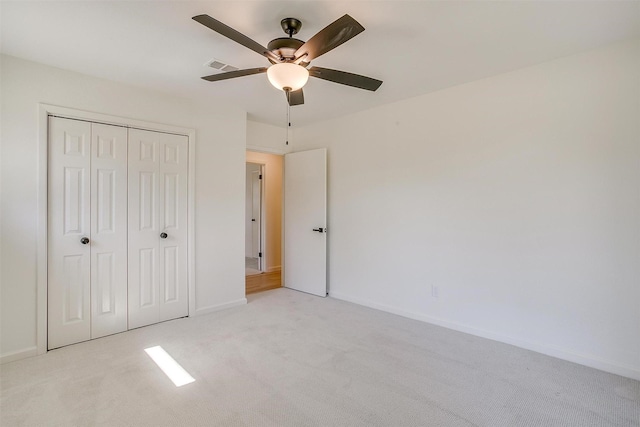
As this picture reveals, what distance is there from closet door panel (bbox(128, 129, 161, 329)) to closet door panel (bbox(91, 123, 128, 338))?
70 millimetres

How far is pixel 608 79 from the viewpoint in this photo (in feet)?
7.64

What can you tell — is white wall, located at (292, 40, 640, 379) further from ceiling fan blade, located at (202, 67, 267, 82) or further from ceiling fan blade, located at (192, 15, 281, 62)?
ceiling fan blade, located at (192, 15, 281, 62)

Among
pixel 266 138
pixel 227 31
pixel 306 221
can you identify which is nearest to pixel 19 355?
pixel 227 31

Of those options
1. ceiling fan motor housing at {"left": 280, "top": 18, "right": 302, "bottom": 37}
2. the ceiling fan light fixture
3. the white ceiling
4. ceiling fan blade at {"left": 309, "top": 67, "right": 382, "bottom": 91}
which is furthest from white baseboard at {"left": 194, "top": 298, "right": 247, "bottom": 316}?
ceiling fan motor housing at {"left": 280, "top": 18, "right": 302, "bottom": 37}

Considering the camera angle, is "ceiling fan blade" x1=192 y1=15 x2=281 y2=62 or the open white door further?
the open white door

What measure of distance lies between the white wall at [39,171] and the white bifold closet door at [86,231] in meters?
0.14

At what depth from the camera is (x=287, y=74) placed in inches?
74.7

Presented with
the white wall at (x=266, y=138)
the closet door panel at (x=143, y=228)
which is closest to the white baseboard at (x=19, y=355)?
the closet door panel at (x=143, y=228)

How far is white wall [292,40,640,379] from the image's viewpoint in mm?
2299

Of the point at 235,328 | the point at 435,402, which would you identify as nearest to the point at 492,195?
the point at 435,402

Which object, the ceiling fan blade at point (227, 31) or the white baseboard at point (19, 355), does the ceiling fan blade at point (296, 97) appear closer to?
the ceiling fan blade at point (227, 31)

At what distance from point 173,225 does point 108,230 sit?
1.95ft

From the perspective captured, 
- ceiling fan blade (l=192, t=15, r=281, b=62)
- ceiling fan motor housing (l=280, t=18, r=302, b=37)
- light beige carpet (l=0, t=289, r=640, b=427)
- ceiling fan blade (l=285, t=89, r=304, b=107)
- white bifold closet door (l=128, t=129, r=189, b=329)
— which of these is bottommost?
light beige carpet (l=0, t=289, r=640, b=427)

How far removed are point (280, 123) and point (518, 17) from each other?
310cm
